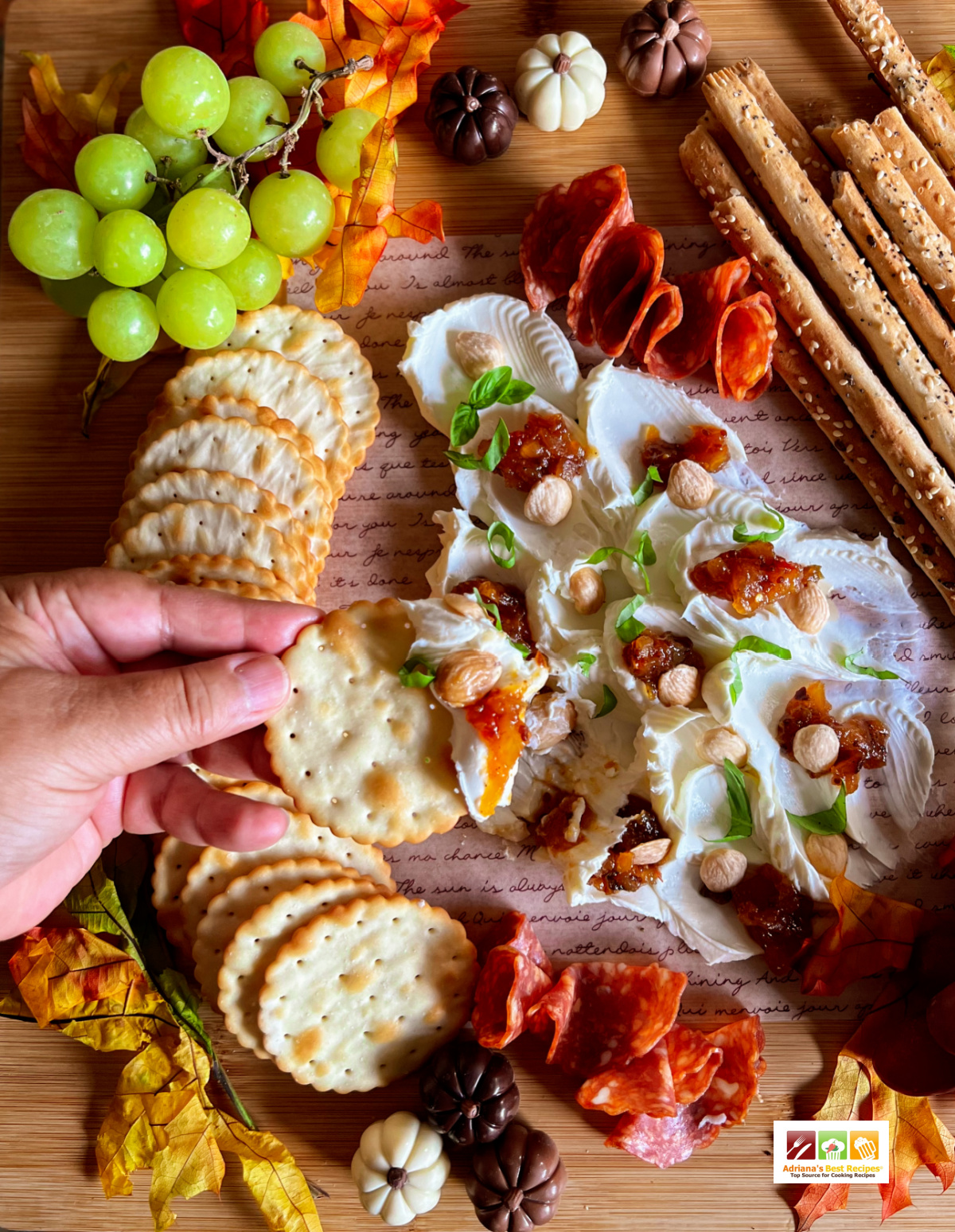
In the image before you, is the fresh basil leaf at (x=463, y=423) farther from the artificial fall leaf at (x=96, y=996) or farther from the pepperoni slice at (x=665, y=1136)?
the pepperoni slice at (x=665, y=1136)

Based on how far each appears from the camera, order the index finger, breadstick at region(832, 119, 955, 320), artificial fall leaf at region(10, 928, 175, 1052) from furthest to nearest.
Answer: breadstick at region(832, 119, 955, 320) → artificial fall leaf at region(10, 928, 175, 1052) → the index finger

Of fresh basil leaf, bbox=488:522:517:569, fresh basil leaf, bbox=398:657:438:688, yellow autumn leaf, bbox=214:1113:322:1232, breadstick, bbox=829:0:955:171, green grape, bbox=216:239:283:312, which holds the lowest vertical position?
yellow autumn leaf, bbox=214:1113:322:1232

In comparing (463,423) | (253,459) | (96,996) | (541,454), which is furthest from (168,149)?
(96,996)

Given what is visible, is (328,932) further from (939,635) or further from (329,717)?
(939,635)

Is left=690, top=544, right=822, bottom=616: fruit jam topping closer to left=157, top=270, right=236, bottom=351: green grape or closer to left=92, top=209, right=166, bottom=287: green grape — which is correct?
left=157, top=270, right=236, bottom=351: green grape

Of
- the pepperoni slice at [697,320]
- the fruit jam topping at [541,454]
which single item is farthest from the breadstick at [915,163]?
the fruit jam topping at [541,454]

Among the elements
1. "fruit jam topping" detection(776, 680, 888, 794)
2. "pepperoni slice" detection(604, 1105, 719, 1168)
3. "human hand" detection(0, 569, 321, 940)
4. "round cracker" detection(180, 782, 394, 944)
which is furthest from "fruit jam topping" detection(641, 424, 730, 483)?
"pepperoni slice" detection(604, 1105, 719, 1168)
